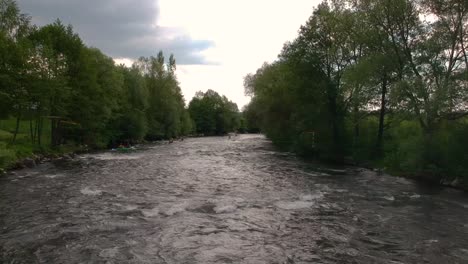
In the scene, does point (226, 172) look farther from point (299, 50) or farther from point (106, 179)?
point (299, 50)

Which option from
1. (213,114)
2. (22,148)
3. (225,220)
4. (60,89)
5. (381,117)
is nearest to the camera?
(225,220)

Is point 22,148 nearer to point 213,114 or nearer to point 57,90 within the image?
point 57,90

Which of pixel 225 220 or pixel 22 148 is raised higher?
pixel 22 148

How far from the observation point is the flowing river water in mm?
11141

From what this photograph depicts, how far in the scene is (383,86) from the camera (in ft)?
109

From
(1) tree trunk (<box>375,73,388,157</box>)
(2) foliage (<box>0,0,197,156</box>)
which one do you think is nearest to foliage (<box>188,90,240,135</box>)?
(2) foliage (<box>0,0,197,156</box>)

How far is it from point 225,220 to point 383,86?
24243 millimetres

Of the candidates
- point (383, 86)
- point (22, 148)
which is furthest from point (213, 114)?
point (383, 86)

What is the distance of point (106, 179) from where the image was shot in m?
25.0

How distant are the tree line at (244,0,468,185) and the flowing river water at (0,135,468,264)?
4087 millimetres

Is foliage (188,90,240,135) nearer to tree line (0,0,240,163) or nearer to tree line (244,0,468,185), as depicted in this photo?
tree line (0,0,240,163)

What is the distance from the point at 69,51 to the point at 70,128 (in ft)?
34.7

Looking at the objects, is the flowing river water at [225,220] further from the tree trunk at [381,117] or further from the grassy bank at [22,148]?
the tree trunk at [381,117]

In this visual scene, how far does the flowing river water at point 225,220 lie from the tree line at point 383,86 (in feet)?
13.4
